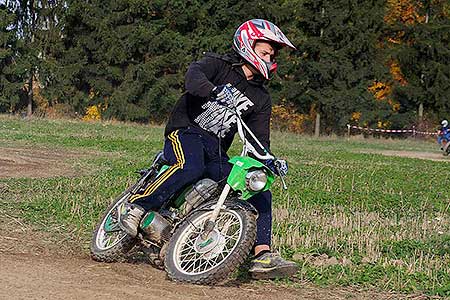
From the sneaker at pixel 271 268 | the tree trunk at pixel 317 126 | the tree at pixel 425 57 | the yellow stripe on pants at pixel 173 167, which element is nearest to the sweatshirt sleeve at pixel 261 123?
the yellow stripe on pants at pixel 173 167

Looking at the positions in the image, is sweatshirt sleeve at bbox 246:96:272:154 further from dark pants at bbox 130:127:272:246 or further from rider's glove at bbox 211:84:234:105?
rider's glove at bbox 211:84:234:105

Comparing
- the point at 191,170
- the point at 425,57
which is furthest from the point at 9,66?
the point at 191,170

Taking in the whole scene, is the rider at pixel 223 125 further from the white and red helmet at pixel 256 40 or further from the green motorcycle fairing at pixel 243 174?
the green motorcycle fairing at pixel 243 174

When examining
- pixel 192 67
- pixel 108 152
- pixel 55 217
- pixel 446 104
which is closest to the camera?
pixel 192 67

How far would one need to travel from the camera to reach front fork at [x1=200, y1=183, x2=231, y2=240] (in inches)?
238

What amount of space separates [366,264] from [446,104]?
43.9 meters

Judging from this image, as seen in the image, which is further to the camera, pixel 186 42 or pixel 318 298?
pixel 186 42

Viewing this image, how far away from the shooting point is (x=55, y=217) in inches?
347

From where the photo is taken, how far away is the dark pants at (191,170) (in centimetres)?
635

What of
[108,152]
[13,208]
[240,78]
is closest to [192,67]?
[240,78]

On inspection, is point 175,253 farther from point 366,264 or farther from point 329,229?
point 329,229

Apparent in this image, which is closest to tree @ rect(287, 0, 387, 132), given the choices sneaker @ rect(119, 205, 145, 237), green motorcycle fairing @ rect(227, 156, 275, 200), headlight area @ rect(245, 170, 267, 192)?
sneaker @ rect(119, 205, 145, 237)

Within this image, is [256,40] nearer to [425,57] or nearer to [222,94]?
[222,94]

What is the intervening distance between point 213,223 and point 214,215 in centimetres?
7
